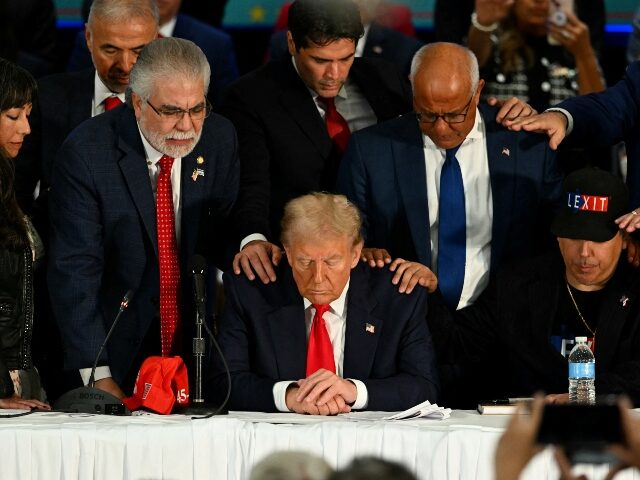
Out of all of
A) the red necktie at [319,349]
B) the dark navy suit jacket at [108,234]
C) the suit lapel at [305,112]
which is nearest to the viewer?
the red necktie at [319,349]

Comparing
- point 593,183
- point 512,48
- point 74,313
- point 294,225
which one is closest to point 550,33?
point 512,48

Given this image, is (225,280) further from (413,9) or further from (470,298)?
(413,9)

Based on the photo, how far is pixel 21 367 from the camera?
509 centimetres

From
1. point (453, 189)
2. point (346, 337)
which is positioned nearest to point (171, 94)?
point (346, 337)

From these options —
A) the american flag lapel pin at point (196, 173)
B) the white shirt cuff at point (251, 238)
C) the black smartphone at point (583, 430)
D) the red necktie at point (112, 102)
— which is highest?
the red necktie at point (112, 102)

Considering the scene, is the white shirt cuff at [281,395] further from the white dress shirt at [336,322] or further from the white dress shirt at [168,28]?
the white dress shirt at [168,28]

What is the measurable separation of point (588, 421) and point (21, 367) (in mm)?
2895

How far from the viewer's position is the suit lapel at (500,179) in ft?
18.3

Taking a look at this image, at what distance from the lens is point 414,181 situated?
18.4 ft

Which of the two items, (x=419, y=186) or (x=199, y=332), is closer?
(x=199, y=332)

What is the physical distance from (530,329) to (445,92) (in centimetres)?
98

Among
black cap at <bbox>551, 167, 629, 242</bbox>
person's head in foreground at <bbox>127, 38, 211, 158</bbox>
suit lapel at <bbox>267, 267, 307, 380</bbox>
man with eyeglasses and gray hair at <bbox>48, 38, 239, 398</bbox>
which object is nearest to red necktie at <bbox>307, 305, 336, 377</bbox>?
suit lapel at <bbox>267, 267, 307, 380</bbox>

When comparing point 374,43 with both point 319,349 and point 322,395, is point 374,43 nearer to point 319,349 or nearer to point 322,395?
point 319,349

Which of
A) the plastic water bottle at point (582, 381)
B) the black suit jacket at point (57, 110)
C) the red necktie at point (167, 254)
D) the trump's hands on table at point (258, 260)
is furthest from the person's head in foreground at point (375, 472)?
the black suit jacket at point (57, 110)
